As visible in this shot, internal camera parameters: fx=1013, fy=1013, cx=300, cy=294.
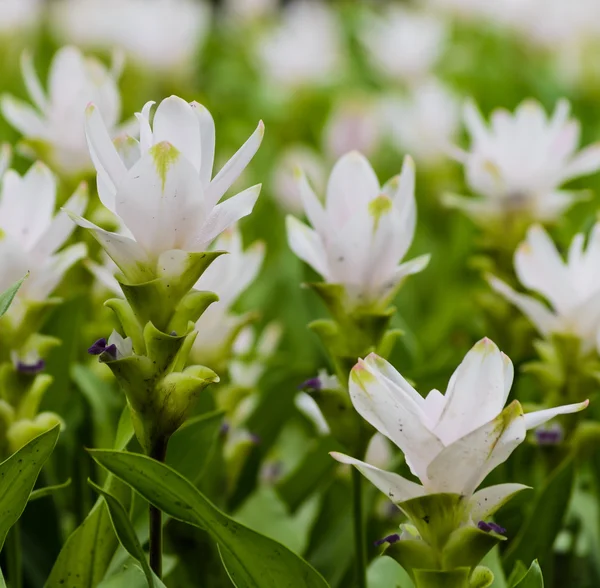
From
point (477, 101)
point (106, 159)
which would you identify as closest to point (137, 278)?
point (106, 159)

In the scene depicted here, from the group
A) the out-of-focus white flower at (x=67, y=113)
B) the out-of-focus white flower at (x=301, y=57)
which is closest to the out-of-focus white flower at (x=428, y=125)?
the out-of-focus white flower at (x=301, y=57)

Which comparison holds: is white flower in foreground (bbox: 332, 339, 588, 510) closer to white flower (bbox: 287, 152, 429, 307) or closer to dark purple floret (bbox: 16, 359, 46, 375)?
white flower (bbox: 287, 152, 429, 307)

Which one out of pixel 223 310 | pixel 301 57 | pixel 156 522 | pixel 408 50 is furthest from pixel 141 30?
pixel 156 522

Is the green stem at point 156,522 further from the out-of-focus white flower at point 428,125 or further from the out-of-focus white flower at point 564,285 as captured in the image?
the out-of-focus white flower at point 428,125

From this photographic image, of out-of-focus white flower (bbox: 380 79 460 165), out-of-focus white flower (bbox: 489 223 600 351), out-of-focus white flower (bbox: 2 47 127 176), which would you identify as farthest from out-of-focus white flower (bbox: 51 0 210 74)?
out-of-focus white flower (bbox: 489 223 600 351)

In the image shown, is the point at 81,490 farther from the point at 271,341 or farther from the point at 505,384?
the point at 505,384

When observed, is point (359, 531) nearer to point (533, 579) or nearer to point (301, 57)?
point (533, 579)
